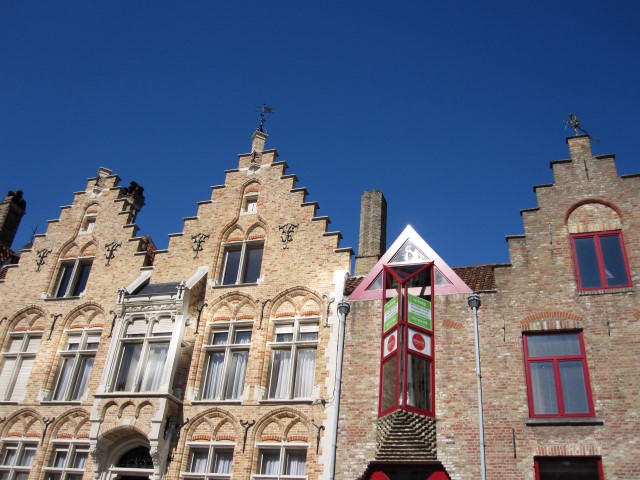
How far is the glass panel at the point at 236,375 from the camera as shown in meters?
16.2

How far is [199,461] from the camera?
15531 millimetres

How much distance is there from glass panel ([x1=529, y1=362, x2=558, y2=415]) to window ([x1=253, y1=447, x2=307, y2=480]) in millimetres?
5318

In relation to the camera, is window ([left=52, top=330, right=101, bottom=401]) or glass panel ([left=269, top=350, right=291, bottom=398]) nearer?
glass panel ([left=269, top=350, right=291, bottom=398])

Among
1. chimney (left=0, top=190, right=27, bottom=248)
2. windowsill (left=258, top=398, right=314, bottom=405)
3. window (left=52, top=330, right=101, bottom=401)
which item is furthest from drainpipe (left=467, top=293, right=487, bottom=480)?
chimney (left=0, top=190, right=27, bottom=248)

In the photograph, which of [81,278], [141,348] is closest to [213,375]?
[141,348]

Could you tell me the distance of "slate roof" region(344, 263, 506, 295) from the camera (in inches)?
604

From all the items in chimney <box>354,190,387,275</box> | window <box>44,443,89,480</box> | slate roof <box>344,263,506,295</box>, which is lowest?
window <box>44,443,89,480</box>

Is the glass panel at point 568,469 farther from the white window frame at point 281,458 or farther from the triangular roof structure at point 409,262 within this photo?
the white window frame at point 281,458

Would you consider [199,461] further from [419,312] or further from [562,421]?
[562,421]

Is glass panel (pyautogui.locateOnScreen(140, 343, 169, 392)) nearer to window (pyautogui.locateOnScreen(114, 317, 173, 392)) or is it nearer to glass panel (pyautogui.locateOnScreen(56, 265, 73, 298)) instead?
window (pyautogui.locateOnScreen(114, 317, 173, 392))

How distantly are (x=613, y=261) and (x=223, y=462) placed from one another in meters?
10.4

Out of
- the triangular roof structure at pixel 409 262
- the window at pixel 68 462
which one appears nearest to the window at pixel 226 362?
the triangular roof structure at pixel 409 262

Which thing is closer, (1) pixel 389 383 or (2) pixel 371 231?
(1) pixel 389 383

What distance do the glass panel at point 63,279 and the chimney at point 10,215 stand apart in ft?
16.0
